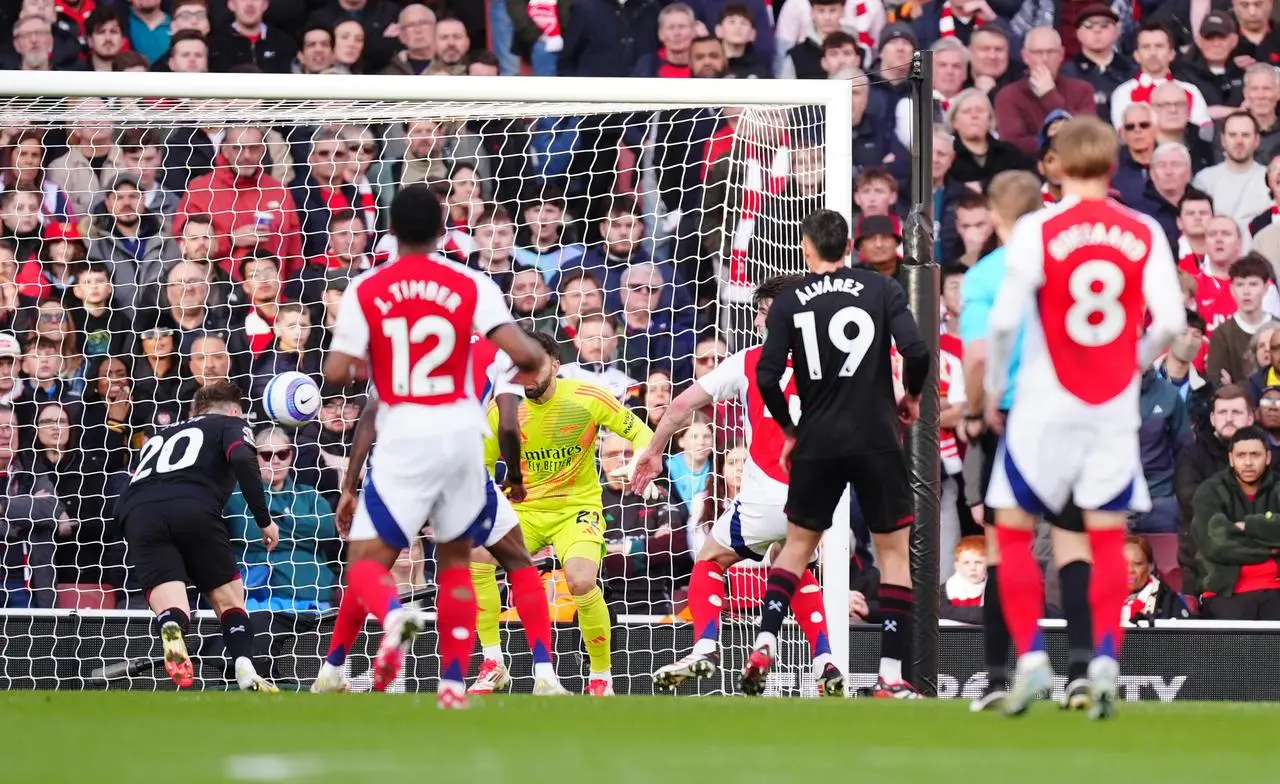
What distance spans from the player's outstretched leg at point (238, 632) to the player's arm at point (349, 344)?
3218 millimetres

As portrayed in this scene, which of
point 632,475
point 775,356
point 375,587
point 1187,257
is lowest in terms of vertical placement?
point 375,587

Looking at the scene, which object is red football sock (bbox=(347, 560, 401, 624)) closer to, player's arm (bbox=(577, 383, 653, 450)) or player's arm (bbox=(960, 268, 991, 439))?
player's arm (bbox=(960, 268, 991, 439))

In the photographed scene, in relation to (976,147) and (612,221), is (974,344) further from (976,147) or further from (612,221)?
(976,147)

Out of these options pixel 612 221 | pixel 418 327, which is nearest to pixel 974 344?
pixel 418 327

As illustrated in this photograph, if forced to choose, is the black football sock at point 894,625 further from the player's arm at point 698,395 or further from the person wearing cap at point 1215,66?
the person wearing cap at point 1215,66

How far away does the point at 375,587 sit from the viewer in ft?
23.6

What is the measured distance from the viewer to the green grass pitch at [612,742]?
4664 mm

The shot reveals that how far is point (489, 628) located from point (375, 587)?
331 cm

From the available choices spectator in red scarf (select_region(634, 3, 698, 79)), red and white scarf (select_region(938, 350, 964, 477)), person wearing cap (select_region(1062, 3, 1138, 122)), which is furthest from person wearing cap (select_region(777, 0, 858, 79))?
red and white scarf (select_region(938, 350, 964, 477))

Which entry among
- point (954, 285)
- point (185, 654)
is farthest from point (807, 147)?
point (185, 654)

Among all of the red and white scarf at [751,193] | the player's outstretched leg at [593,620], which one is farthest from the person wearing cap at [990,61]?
the player's outstretched leg at [593,620]

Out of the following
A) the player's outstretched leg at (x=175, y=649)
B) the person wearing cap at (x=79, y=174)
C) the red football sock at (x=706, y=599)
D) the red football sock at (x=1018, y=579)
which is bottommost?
the player's outstretched leg at (x=175, y=649)

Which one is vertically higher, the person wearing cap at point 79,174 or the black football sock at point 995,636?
the person wearing cap at point 79,174

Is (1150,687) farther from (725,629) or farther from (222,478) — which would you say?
(222,478)
